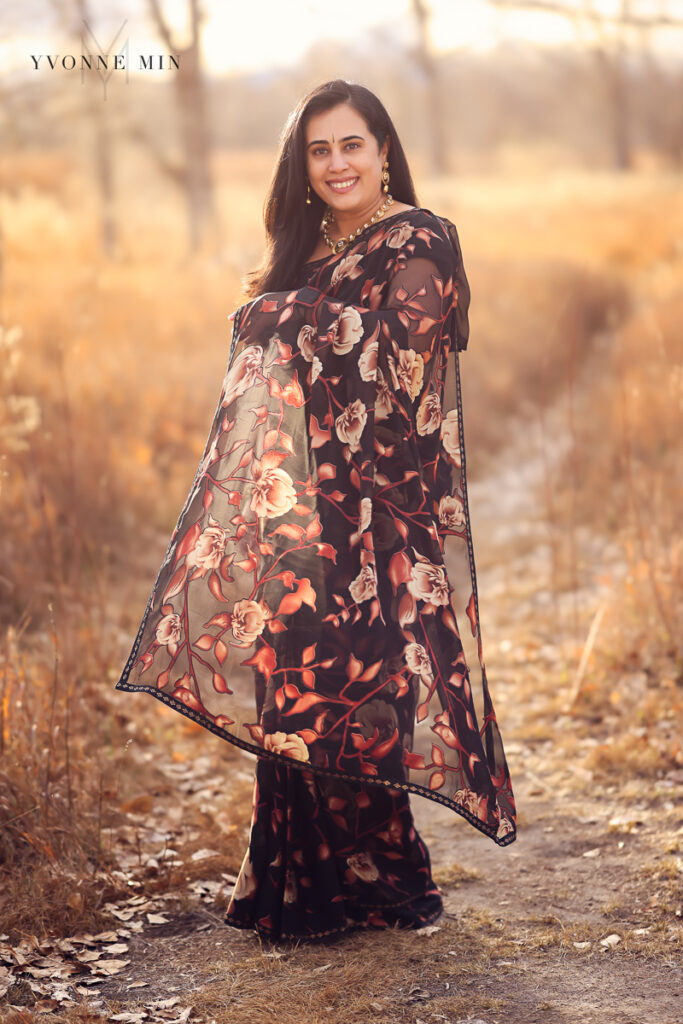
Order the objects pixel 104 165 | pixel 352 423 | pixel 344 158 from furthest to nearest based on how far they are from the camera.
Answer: pixel 104 165
pixel 344 158
pixel 352 423

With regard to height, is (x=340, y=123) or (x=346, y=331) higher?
(x=340, y=123)

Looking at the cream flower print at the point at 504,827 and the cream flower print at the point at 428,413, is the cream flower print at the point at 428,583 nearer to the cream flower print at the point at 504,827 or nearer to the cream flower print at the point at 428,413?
the cream flower print at the point at 428,413

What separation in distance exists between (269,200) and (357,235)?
36 centimetres

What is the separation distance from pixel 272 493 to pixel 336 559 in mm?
246

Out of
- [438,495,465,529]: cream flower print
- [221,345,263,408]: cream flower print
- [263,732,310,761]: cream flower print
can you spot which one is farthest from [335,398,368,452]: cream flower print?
[263,732,310,761]: cream flower print

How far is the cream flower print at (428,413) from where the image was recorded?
2.64 m

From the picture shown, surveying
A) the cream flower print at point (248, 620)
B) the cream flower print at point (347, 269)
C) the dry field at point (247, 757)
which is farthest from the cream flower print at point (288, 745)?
the cream flower print at point (347, 269)

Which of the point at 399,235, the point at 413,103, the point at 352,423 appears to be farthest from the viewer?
the point at 413,103

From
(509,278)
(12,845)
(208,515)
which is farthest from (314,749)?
(509,278)

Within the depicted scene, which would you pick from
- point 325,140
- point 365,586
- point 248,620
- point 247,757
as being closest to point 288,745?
point 248,620

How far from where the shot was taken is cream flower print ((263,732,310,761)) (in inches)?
96.0

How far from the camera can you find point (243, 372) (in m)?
2.68

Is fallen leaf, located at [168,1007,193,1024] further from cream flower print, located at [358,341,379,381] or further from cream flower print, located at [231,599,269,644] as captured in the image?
cream flower print, located at [358,341,379,381]

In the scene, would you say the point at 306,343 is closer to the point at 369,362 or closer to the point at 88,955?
the point at 369,362
